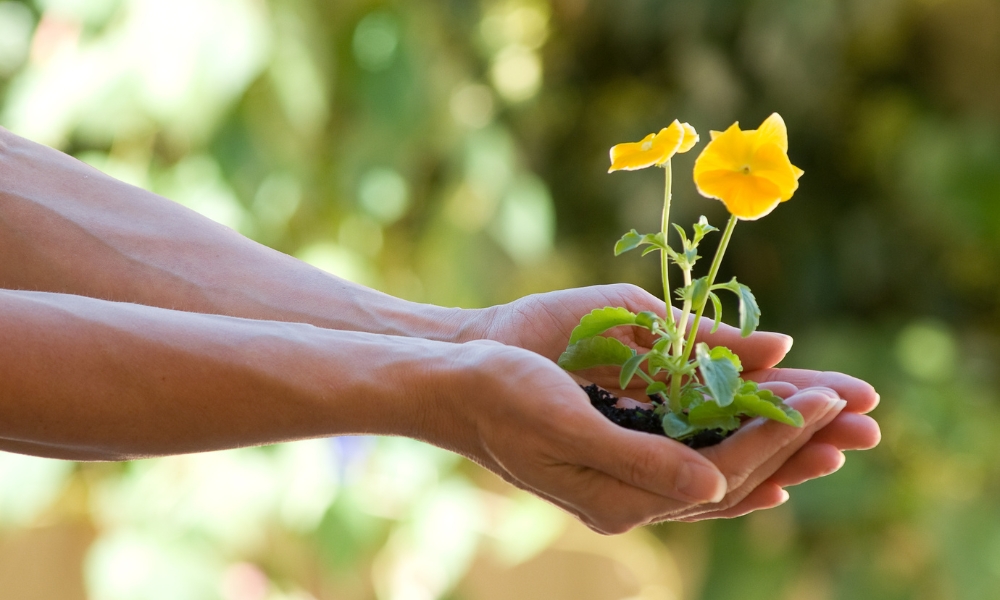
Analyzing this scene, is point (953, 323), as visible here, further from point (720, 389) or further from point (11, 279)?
point (11, 279)

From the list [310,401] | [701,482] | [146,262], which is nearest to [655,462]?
[701,482]

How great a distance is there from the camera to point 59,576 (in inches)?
66.1

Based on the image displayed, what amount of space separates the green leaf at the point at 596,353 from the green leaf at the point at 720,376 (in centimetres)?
7

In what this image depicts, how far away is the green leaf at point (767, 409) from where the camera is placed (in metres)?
0.55

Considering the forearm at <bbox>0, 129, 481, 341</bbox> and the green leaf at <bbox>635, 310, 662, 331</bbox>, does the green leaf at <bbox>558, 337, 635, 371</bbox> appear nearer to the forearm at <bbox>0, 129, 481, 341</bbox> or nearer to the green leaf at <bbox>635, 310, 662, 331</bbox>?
the green leaf at <bbox>635, 310, 662, 331</bbox>

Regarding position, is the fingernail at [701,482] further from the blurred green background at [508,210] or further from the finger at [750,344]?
the blurred green background at [508,210]

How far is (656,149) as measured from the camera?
638 mm

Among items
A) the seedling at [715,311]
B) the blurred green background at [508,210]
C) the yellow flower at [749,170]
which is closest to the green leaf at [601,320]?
the seedling at [715,311]

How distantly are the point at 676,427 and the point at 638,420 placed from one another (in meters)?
0.05

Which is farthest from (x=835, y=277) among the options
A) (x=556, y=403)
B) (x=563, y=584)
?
(x=556, y=403)

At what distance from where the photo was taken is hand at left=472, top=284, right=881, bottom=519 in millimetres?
600

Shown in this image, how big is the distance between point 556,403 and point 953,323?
137cm

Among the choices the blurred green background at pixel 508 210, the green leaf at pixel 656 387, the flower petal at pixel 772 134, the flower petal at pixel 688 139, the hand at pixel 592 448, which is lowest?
the hand at pixel 592 448

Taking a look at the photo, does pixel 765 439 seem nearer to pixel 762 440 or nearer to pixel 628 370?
pixel 762 440
